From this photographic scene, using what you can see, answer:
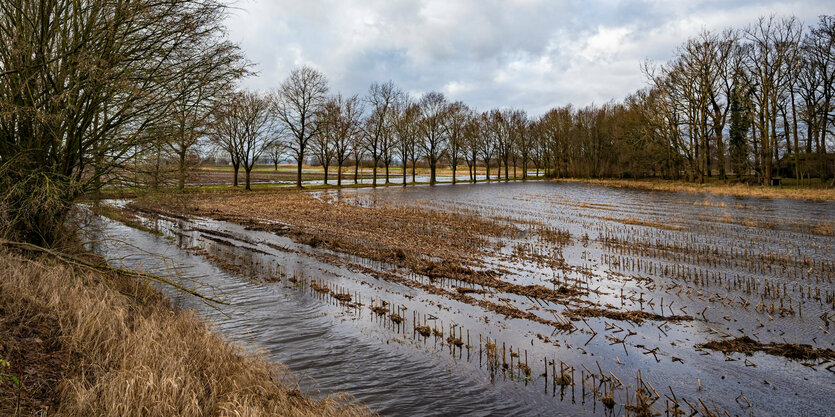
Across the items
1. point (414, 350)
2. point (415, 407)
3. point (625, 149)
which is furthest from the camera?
point (625, 149)

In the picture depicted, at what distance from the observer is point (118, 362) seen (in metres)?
5.10

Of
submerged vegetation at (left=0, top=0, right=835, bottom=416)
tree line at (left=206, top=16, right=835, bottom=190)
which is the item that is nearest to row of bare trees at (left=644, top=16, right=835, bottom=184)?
tree line at (left=206, top=16, right=835, bottom=190)

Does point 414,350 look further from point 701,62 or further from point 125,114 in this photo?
point 701,62

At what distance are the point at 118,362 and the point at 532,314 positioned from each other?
6844 mm

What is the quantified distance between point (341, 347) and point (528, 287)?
5.04 m

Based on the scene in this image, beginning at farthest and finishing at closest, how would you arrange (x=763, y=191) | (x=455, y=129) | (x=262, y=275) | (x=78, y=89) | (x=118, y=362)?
(x=455, y=129) < (x=763, y=191) < (x=262, y=275) < (x=78, y=89) < (x=118, y=362)

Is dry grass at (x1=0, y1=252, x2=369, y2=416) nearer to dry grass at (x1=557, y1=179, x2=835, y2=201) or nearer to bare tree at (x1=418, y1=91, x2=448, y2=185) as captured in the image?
dry grass at (x1=557, y1=179, x2=835, y2=201)

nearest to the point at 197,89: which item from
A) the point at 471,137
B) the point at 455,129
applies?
the point at 455,129

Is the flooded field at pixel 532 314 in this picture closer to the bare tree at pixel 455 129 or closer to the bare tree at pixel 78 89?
the bare tree at pixel 78 89

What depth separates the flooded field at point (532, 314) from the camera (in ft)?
19.2

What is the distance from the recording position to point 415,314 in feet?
28.1

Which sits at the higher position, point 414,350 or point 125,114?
point 125,114

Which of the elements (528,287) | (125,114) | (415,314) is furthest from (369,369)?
(125,114)

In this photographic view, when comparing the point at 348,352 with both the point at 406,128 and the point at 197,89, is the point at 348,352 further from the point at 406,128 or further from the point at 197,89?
the point at 406,128
